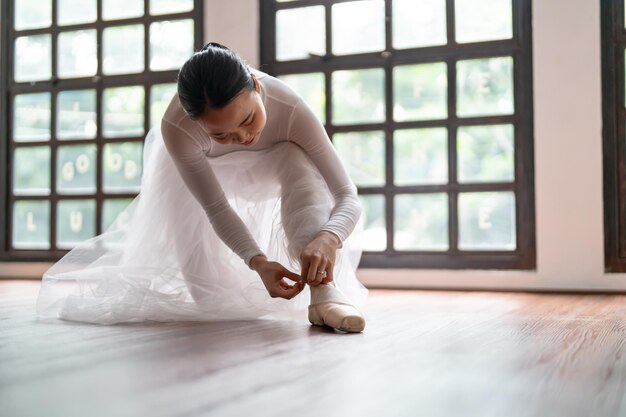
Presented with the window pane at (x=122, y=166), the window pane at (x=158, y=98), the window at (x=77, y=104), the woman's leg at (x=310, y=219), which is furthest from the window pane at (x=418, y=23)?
the woman's leg at (x=310, y=219)

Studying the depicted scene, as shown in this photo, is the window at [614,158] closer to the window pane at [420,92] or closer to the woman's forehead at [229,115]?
the window pane at [420,92]

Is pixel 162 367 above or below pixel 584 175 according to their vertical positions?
below

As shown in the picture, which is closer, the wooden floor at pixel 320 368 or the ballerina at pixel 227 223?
the wooden floor at pixel 320 368

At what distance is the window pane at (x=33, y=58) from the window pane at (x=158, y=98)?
2.35 feet

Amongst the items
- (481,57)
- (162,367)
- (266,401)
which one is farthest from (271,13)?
(266,401)

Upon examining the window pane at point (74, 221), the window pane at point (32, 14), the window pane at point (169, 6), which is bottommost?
Answer: the window pane at point (74, 221)

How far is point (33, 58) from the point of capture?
14.5ft

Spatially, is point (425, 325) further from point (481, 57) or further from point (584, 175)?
point (481, 57)

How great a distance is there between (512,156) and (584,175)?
33cm

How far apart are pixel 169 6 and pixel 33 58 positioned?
94 cm

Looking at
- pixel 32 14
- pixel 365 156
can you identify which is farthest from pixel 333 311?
pixel 32 14

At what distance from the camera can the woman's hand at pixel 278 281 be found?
1907mm

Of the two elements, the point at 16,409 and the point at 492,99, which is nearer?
the point at 16,409

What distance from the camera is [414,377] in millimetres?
1274
